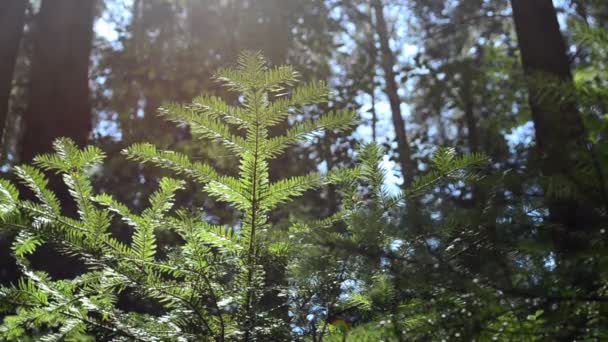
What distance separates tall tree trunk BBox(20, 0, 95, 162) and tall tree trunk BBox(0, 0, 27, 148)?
25cm

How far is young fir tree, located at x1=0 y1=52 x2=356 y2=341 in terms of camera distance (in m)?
1.44

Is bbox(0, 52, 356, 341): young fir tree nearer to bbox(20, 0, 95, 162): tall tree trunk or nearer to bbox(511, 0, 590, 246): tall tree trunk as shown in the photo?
bbox(511, 0, 590, 246): tall tree trunk

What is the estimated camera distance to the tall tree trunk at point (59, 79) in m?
3.91

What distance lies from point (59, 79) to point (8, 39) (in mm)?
423

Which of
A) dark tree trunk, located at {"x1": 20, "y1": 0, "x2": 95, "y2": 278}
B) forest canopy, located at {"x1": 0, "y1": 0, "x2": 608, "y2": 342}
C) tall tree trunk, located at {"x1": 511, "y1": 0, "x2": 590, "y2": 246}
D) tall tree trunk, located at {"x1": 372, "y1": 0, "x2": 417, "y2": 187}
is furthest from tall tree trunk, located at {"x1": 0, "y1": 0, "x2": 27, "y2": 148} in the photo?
tall tree trunk, located at {"x1": 372, "y1": 0, "x2": 417, "y2": 187}

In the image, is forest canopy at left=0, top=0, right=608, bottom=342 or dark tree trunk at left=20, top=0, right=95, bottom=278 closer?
forest canopy at left=0, top=0, right=608, bottom=342

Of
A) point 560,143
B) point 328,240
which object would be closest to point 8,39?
point 328,240

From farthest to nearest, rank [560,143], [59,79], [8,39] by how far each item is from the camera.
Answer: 1. [59,79]
2. [8,39]
3. [560,143]

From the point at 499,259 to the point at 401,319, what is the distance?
0.82 ft

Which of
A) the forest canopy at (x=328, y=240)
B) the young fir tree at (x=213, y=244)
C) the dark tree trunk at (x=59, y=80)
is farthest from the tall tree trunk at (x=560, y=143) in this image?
the dark tree trunk at (x=59, y=80)

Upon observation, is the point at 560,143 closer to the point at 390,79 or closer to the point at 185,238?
the point at 185,238

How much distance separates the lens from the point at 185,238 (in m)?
1.51

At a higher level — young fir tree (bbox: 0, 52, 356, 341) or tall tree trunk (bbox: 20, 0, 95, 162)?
tall tree trunk (bbox: 20, 0, 95, 162)

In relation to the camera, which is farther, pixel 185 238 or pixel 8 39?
pixel 8 39
